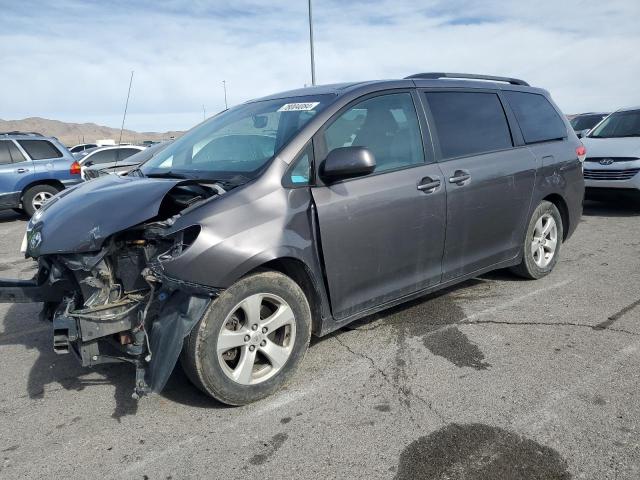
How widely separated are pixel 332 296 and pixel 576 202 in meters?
3.35

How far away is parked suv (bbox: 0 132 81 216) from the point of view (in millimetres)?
10305

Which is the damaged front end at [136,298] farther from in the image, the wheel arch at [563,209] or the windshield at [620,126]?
the windshield at [620,126]

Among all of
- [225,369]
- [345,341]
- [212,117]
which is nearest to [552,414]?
[345,341]

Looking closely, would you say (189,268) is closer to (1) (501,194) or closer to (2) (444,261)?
(2) (444,261)

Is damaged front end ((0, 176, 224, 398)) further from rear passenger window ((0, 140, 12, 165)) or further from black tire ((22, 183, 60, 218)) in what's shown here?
rear passenger window ((0, 140, 12, 165))

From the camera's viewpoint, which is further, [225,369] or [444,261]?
[444,261]

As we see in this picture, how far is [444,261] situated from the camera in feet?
13.2

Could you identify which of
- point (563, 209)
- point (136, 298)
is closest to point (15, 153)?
point (136, 298)

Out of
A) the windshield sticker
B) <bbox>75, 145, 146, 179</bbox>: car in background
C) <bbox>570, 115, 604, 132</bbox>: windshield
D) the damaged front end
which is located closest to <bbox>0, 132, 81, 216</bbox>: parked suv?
→ <bbox>75, 145, 146, 179</bbox>: car in background

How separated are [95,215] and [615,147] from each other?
8.61 metres

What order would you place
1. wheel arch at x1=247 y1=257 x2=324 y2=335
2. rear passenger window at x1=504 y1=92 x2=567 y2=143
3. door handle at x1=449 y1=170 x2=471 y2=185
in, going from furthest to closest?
rear passenger window at x1=504 y1=92 x2=567 y2=143 → door handle at x1=449 y1=170 x2=471 y2=185 → wheel arch at x1=247 y1=257 x2=324 y2=335


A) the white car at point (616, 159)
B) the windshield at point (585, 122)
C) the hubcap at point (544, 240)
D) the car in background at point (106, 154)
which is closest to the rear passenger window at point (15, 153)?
the car in background at point (106, 154)

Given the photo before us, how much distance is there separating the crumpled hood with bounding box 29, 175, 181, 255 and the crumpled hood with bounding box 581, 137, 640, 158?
7819mm

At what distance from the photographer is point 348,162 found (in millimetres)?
3180
